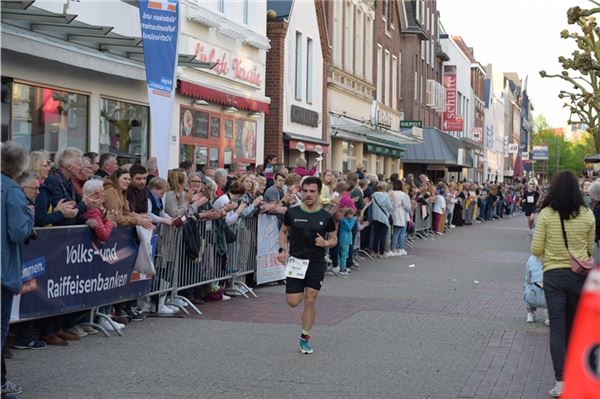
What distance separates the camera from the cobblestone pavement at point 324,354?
7.81 meters

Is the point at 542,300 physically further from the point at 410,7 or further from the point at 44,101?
the point at 410,7

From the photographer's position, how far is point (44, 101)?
15133mm

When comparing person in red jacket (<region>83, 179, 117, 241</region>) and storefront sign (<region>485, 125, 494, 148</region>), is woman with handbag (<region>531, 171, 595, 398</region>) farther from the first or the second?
storefront sign (<region>485, 125, 494, 148</region>)

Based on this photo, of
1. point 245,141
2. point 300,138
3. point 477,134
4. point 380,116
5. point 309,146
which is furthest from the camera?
point 477,134

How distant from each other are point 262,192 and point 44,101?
374 centimetres

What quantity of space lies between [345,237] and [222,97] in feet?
16.7

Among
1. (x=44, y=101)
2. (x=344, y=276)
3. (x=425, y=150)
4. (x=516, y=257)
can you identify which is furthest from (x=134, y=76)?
(x=425, y=150)

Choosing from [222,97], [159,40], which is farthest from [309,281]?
[222,97]

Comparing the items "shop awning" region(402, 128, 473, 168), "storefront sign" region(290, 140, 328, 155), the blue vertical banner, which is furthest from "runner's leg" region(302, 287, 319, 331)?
"shop awning" region(402, 128, 473, 168)

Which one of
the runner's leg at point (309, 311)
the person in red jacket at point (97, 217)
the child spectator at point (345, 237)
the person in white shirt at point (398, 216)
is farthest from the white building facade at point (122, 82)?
the runner's leg at point (309, 311)

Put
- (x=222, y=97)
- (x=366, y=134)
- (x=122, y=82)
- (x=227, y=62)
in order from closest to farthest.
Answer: (x=122, y=82) < (x=222, y=97) < (x=227, y=62) < (x=366, y=134)

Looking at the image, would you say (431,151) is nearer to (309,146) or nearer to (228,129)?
(309,146)

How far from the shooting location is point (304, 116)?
28.1 meters

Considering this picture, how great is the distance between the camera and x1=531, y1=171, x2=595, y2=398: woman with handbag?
7.70m
